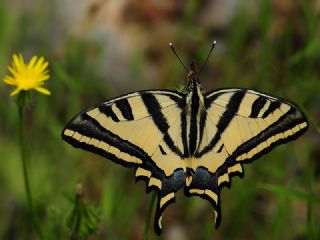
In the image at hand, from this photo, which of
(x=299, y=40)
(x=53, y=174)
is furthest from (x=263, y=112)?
(x=299, y=40)

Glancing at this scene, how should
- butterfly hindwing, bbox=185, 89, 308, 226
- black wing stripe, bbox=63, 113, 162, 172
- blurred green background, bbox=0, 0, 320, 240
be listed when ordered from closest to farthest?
black wing stripe, bbox=63, 113, 162, 172 < butterfly hindwing, bbox=185, 89, 308, 226 < blurred green background, bbox=0, 0, 320, 240

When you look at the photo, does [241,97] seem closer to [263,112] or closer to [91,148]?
[263,112]

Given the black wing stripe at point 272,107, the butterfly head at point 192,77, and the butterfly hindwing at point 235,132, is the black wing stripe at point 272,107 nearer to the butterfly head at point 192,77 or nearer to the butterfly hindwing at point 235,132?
the butterfly hindwing at point 235,132

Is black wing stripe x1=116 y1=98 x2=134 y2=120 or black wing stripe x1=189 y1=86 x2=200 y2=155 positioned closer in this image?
black wing stripe x1=116 y1=98 x2=134 y2=120

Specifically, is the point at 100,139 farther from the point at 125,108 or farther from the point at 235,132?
the point at 235,132

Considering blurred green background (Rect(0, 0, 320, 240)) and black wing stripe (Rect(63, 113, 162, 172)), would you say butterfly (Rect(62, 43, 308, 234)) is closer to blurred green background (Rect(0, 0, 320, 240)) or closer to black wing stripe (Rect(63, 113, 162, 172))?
black wing stripe (Rect(63, 113, 162, 172))

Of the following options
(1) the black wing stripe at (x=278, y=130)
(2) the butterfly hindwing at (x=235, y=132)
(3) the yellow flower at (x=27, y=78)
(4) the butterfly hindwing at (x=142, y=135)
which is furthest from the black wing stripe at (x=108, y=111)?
(1) the black wing stripe at (x=278, y=130)

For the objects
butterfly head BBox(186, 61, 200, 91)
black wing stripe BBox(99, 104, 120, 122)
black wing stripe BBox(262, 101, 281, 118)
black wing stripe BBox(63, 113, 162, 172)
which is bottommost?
black wing stripe BBox(63, 113, 162, 172)

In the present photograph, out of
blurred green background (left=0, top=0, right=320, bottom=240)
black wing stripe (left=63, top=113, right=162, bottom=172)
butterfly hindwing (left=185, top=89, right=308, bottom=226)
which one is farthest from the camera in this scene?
blurred green background (left=0, top=0, right=320, bottom=240)

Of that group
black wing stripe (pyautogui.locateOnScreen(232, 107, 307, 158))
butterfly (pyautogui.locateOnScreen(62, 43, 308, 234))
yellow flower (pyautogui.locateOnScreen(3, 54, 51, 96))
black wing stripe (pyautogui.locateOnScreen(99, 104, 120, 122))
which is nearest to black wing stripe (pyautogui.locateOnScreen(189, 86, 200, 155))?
butterfly (pyautogui.locateOnScreen(62, 43, 308, 234))
